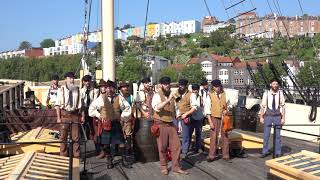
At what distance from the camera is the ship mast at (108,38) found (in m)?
11.6

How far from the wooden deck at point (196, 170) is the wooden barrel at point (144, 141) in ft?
0.52

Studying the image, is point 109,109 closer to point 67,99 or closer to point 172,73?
point 67,99

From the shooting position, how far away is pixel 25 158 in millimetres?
6516

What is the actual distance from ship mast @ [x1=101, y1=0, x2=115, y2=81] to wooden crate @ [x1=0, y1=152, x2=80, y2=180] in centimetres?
473

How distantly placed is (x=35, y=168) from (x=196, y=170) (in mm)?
2980

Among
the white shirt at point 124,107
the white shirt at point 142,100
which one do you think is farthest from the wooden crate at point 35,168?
the white shirt at point 142,100

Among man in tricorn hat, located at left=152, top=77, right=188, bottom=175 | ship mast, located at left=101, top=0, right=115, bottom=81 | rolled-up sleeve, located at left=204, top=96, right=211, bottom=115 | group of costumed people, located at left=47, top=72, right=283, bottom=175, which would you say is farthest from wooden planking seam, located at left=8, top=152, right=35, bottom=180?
ship mast, located at left=101, top=0, right=115, bottom=81

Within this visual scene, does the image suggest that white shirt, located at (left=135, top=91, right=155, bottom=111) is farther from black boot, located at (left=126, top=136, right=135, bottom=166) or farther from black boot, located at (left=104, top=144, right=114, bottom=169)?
black boot, located at (left=104, top=144, right=114, bottom=169)

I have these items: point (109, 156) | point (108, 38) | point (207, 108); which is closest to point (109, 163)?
point (109, 156)

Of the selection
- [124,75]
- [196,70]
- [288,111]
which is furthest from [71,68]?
[288,111]

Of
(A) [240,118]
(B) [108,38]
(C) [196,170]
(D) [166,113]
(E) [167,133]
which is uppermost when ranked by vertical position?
(B) [108,38]

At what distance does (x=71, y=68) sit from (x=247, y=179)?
129565 millimetres

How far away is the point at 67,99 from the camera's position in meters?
8.34

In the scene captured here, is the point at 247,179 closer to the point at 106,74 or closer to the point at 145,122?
the point at 145,122
